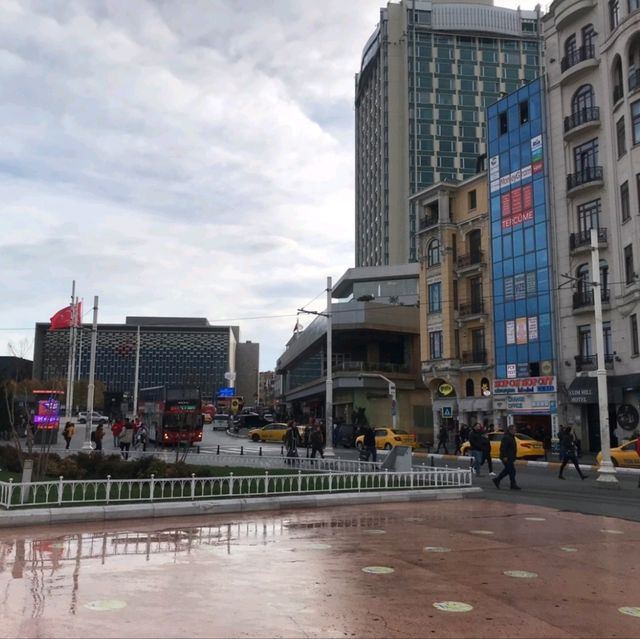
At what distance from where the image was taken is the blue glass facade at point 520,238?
42781mm

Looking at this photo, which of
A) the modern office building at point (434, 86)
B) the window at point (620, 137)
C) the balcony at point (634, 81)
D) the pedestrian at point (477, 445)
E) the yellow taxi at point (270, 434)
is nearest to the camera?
the pedestrian at point (477, 445)

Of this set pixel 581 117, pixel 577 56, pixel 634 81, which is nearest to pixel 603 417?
pixel 634 81

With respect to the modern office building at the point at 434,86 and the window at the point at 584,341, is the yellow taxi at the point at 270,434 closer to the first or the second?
the window at the point at 584,341

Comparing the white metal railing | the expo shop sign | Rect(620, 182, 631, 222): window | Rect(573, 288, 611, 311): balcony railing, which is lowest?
the white metal railing

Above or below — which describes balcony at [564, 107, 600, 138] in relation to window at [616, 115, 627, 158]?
above

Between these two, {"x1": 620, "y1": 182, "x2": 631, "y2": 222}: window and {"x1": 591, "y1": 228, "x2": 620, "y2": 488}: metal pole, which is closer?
{"x1": 591, "y1": 228, "x2": 620, "y2": 488}: metal pole

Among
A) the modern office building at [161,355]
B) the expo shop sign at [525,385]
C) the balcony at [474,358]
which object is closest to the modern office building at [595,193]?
the expo shop sign at [525,385]

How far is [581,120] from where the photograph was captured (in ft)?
130

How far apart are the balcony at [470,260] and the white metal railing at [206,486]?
32.5m

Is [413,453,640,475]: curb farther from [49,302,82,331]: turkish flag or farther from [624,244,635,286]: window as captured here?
[49,302,82,331]: turkish flag

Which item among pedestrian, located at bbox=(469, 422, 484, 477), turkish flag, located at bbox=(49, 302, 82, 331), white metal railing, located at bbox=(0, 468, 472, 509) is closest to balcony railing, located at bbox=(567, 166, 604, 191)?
pedestrian, located at bbox=(469, 422, 484, 477)

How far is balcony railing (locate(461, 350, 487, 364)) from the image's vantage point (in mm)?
48412

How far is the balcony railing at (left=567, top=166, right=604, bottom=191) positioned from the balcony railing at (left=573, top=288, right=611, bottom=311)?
6360mm

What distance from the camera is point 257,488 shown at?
14891 millimetres
